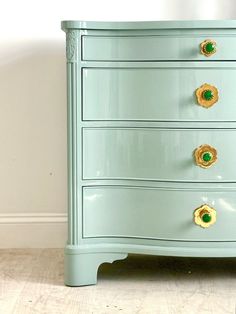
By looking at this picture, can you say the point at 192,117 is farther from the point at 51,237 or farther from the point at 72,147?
the point at 51,237

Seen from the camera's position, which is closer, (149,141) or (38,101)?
(149,141)

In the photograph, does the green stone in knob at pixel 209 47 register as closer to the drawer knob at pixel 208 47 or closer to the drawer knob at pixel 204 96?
the drawer knob at pixel 208 47

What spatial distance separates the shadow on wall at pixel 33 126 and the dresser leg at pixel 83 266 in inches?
21.2

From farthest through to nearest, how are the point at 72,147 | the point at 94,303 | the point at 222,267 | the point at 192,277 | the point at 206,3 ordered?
the point at 206,3, the point at 222,267, the point at 192,277, the point at 72,147, the point at 94,303

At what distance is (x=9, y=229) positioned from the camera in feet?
8.45

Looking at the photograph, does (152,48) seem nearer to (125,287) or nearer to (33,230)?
(125,287)

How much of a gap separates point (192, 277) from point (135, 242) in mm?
276

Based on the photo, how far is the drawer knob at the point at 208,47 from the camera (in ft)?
6.50

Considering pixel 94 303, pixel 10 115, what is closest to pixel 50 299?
pixel 94 303

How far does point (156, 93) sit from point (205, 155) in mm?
263

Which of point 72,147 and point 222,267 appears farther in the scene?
point 222,267

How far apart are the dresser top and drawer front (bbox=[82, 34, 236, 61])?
34 mm

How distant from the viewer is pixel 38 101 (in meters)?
2.56

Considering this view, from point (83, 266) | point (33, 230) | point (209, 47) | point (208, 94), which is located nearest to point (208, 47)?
point (209, 47)
